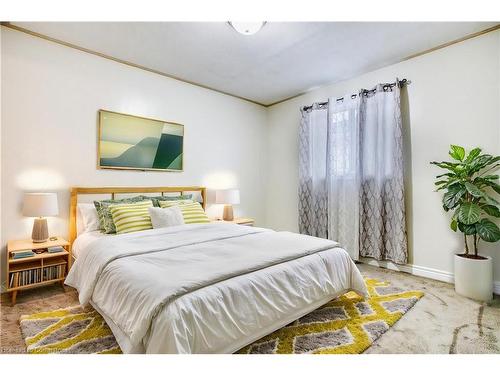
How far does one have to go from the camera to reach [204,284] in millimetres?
1472

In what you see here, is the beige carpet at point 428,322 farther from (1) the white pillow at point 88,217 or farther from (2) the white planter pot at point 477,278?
(1) the white pillow at point 88,217

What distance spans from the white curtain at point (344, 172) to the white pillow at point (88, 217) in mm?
3062

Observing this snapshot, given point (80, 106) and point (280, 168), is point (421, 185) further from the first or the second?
point (80, 106)

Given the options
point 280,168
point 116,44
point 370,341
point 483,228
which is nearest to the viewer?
point 370,341

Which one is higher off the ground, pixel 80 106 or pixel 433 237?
pixel 80 106

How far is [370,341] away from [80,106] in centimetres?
360

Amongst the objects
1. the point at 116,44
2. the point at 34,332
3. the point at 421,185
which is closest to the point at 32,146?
the point at 116,44

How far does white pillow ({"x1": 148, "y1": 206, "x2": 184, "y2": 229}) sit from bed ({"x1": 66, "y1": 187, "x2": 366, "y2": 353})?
0.85 feet

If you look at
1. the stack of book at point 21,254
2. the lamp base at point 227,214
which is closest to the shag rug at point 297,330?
the stack of book at point 21,254

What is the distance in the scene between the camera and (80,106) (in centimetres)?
299

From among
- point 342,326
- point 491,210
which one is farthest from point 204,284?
point 491,210

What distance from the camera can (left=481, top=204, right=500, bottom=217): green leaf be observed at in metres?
2.39

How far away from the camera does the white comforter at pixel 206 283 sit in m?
1.34

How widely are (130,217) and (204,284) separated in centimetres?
161
